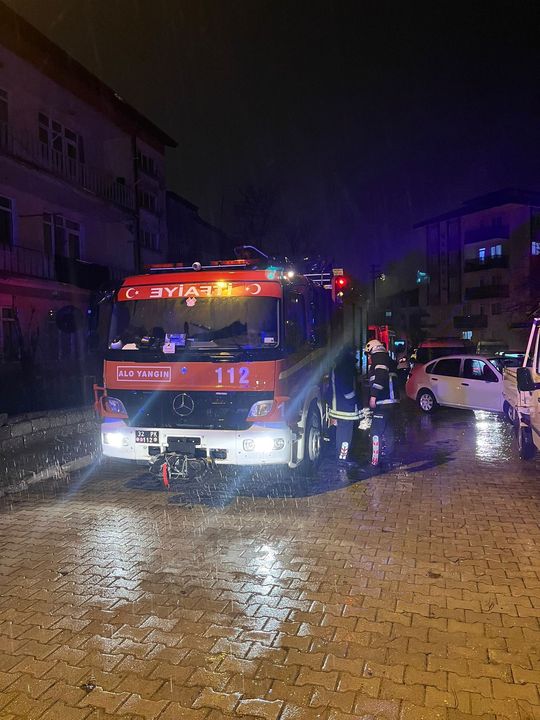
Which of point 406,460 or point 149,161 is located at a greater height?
point 149,161

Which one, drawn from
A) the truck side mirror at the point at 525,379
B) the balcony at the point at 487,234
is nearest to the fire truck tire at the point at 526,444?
Result: the truck side mirror at the point at 525,379

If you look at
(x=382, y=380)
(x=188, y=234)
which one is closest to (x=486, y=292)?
(x=188, y=234)

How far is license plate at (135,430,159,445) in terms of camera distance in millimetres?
6203

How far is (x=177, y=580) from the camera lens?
4207 mm

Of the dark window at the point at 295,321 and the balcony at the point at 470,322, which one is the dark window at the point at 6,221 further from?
the balcony at the point at 470,322

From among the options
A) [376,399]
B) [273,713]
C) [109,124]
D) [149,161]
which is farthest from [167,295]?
[149,161]

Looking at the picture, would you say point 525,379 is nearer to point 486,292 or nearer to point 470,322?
point 486,292

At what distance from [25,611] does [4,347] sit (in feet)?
47.0

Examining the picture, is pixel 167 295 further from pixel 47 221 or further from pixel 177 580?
pixel 47 221

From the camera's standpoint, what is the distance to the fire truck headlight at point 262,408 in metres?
5.91

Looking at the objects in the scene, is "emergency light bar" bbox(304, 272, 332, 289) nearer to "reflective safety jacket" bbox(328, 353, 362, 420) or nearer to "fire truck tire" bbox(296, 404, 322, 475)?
"reflective safety jacket" bbox(328, 353, 362, 420)

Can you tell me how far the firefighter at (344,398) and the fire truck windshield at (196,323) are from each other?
1.98 m

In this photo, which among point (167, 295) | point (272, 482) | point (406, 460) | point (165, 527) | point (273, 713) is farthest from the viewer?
point (406, 460)

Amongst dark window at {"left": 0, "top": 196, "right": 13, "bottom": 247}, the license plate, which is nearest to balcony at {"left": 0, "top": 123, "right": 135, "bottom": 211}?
dark window at {"left": 0, "top": 196, "right": 13, "bottom": 247}
